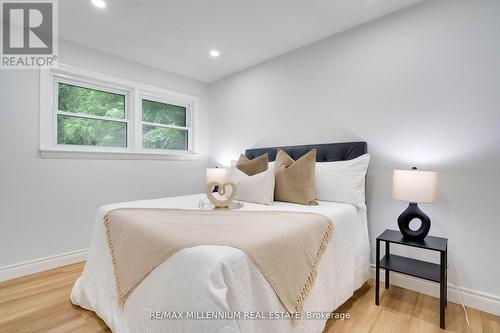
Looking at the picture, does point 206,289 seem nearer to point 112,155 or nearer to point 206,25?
point 206,25

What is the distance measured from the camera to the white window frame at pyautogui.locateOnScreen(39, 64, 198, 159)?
2.53 m

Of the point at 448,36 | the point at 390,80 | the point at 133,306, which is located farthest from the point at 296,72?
the point at 133,306

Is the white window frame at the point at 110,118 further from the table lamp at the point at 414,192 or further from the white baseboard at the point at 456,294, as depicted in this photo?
the white baseboard at the point at 456,294

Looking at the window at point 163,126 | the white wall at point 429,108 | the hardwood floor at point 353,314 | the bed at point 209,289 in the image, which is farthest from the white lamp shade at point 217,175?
the hardwood floor at point 353,314

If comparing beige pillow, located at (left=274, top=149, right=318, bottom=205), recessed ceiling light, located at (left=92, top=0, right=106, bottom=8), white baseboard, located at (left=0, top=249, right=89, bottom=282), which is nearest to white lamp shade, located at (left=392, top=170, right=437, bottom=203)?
beige pillow, located at (left=274, top=149, right=318, bottom=205)

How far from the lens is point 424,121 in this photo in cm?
200

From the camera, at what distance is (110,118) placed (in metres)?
3.06

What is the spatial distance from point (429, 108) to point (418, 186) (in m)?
0.70

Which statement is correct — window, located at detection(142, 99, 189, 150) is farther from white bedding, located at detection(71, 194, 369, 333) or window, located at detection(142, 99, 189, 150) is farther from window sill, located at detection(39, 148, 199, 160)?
white bedding, located at detection(71, 194, 369, 333)

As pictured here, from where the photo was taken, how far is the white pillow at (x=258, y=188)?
7.00 ft

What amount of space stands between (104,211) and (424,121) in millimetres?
2577

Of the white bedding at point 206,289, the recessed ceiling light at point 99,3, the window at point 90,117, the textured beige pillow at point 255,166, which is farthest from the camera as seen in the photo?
the window at point 90,117

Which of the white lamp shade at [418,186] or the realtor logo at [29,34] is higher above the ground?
the realtor logo at [29,34]

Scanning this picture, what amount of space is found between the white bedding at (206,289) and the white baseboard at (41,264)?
1.10 m
